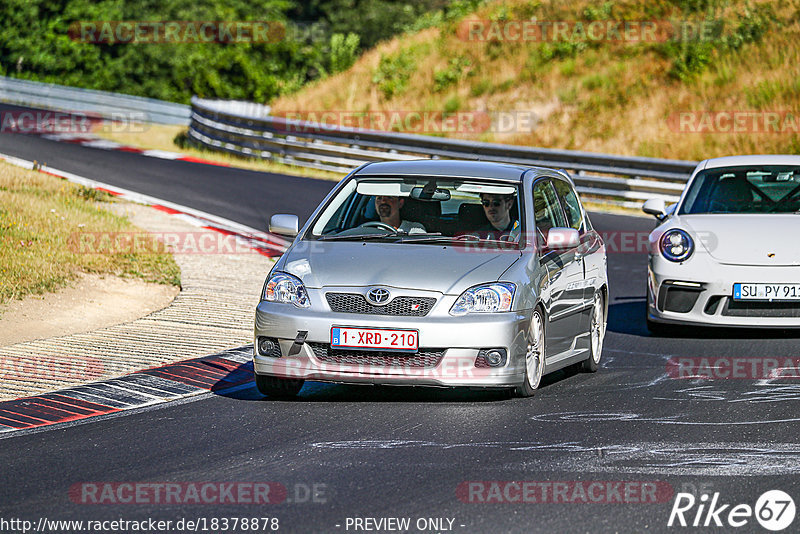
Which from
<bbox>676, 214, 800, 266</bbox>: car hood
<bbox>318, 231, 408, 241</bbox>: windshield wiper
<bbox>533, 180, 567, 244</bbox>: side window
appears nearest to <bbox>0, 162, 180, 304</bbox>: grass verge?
<bbox>318, 231, 408, 241</bbox>: windshield wiper

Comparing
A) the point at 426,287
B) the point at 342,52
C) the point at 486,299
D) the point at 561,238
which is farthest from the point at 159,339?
the point at 342,52

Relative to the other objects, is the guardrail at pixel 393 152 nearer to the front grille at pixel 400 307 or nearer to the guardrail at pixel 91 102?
the guardrail at pixel 91 102

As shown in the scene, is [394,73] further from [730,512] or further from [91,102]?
[730,512]

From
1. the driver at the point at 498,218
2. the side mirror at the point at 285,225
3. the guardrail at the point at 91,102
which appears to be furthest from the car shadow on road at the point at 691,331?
the guardrail at the point at 91,102

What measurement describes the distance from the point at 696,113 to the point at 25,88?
21430mm

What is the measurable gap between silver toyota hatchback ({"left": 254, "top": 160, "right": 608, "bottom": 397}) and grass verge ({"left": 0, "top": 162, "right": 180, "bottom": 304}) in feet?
13.9

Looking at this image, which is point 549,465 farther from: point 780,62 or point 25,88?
point 25,88

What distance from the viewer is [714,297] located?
418 inches

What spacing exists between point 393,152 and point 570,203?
613 inches

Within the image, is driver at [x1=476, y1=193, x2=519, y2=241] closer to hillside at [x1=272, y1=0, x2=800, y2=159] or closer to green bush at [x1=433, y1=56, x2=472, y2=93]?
hillside at [x1=272, y1=0, x2=800, y2=159]

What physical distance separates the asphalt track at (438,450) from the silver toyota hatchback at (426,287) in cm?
28

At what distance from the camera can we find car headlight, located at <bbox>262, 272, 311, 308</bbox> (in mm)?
7992

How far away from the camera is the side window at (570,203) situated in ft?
32.2

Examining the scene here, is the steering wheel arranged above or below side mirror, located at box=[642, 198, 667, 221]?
above
